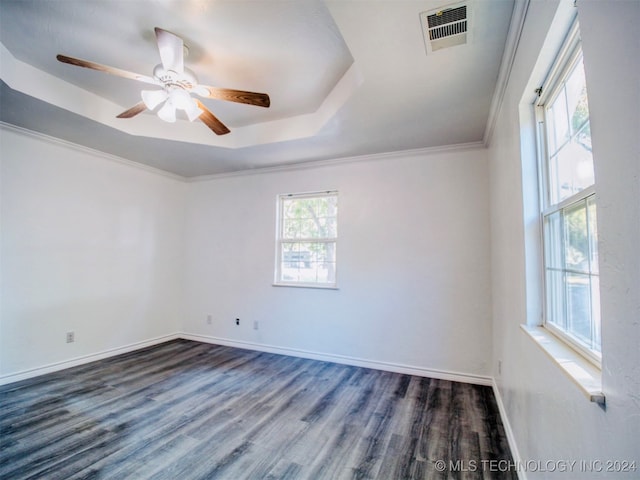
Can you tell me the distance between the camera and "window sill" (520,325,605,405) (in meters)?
0.83

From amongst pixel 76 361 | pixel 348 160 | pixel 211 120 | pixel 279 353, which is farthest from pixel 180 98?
pixel 76 361

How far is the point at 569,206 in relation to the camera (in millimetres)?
1261

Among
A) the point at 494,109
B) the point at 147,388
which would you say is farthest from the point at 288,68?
the point at 147,388

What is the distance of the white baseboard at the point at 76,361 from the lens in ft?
9.38

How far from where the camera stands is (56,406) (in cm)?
241

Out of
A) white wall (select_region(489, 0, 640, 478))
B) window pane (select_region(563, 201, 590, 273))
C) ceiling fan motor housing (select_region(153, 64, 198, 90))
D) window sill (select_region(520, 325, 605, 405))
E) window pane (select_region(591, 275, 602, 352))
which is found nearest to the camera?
white wall (select_region(489, 0, 640, 478))

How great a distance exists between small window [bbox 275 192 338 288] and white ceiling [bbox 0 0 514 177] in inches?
29.7

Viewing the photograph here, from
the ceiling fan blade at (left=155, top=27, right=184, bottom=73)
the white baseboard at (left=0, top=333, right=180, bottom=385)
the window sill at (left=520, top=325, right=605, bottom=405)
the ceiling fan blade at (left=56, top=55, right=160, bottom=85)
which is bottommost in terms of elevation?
the white baseboard at (left=0, top=333, right=180, bottom=385)

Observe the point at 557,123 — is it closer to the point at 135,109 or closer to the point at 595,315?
the point at 595,315

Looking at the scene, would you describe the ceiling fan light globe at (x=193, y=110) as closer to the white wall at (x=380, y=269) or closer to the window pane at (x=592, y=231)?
the white wall at (x=380, y=269)

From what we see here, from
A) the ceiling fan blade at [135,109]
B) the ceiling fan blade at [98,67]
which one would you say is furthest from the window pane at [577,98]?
the ceiling fan blade at [135,109]

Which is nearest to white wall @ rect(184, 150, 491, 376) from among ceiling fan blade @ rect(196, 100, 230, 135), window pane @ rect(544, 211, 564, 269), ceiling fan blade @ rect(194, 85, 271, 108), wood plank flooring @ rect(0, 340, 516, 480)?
wood plank flooring @ rect(0, 340, 516, 480)

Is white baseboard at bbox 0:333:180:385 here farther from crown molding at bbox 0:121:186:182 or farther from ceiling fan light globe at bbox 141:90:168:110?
ceiling fan light globe at bbox 141:90:168:110

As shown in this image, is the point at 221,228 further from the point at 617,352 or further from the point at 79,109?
the point at 617,352
